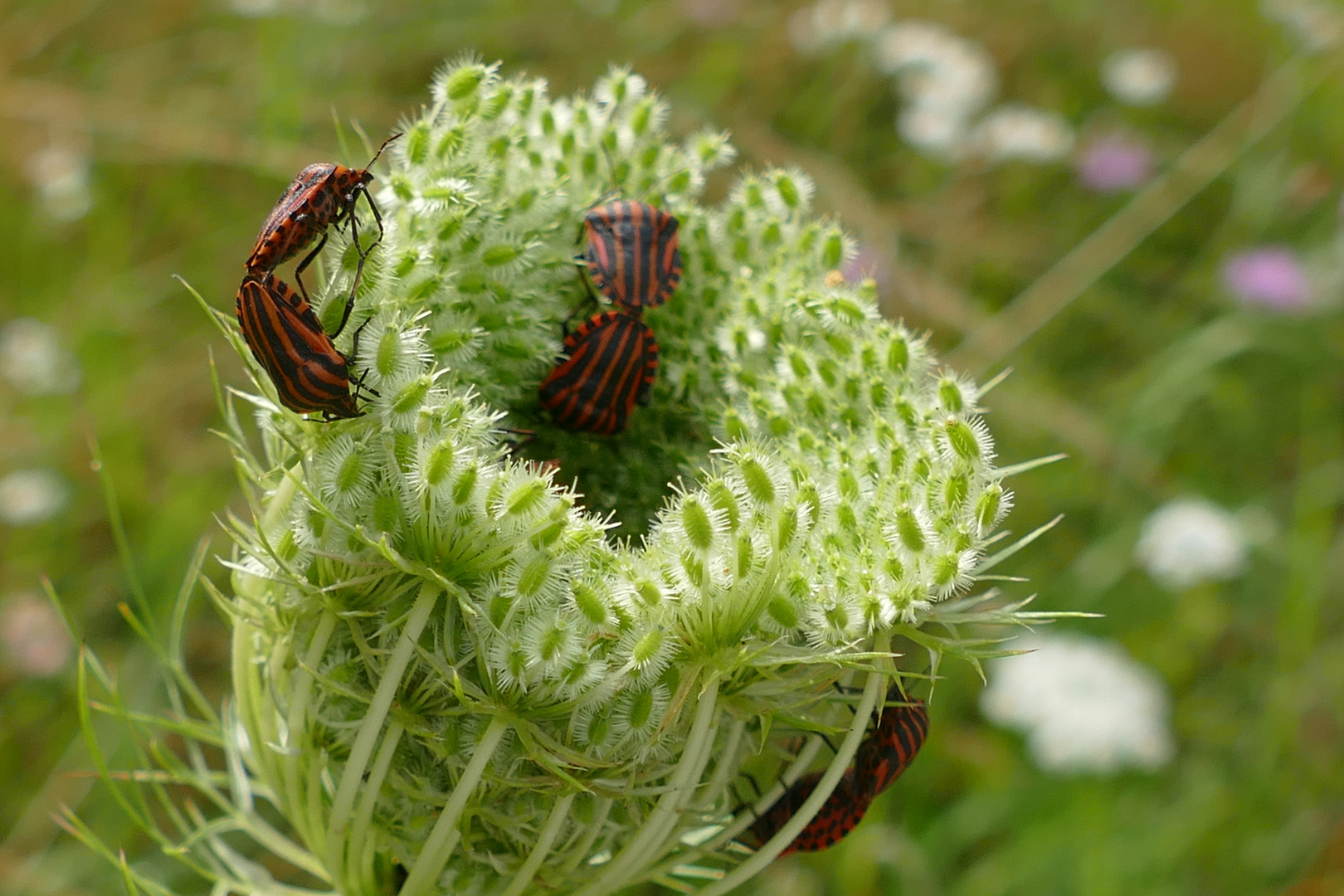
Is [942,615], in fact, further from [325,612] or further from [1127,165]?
[1127,165]

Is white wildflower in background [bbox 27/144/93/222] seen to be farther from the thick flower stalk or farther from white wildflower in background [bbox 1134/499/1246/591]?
white wildflower in background [bbox 1134/499/1246/591]

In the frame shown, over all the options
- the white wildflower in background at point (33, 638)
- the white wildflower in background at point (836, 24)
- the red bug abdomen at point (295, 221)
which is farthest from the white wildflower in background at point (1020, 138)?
the white wildflower in background at point (33, 638)

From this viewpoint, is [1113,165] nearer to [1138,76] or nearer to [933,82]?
[1138,76]

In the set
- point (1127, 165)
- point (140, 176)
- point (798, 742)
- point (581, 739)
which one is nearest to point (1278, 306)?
point (1127, 165)

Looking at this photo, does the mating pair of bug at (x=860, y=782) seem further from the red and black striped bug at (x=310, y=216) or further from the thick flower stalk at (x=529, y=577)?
the red and black striped bug at (x=310, y=216)

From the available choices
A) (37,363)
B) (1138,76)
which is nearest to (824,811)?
(37,363)
